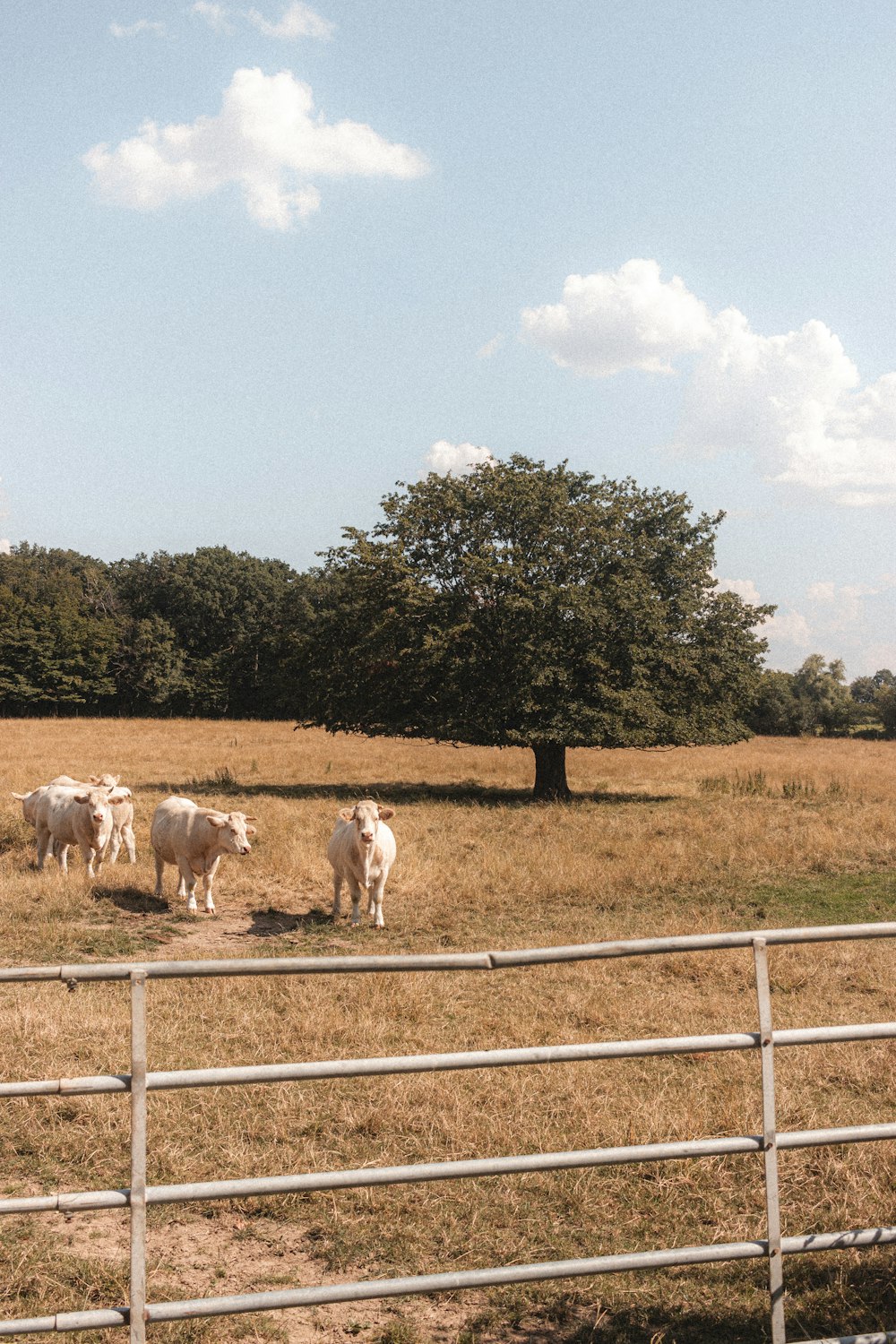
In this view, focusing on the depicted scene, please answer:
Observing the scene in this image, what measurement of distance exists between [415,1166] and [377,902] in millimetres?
9249

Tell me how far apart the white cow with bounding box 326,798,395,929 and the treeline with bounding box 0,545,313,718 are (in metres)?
53.6

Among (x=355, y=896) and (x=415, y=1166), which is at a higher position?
(x=415, y=1166)

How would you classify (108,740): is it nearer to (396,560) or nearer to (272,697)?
(396,560)

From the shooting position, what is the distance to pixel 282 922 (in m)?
12.8

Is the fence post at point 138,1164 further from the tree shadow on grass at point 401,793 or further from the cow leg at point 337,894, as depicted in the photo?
the tree shadow on grass at point 401,793

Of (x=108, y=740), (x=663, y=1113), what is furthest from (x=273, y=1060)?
(x=108, y=740)

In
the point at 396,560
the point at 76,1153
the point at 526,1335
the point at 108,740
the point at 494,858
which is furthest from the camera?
the point at 108,740

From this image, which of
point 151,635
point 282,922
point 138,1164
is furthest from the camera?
point 151,635

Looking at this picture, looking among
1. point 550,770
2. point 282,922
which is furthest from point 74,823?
point 550,770

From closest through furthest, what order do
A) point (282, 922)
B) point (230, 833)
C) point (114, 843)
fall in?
point (282, 922), point (230, 833), point (114, 843)

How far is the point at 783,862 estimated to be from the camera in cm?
1631

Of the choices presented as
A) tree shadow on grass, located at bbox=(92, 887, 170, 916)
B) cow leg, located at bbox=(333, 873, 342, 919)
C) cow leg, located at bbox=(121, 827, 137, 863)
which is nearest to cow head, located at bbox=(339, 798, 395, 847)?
cow leg, located at bbox=(333, 873, 342, 919)

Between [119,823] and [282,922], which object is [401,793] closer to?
[119,823]

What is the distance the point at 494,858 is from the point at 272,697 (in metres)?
56.4
